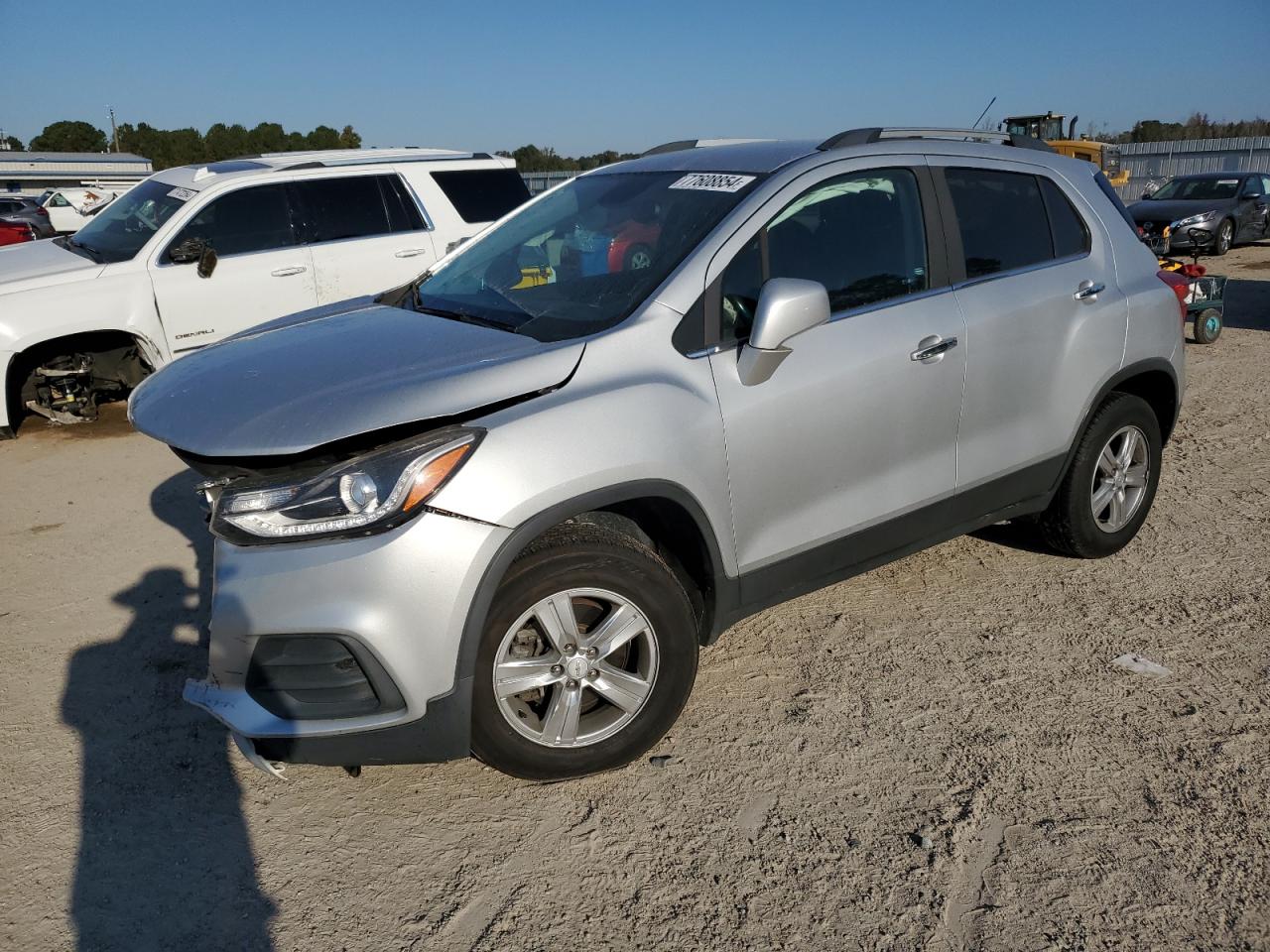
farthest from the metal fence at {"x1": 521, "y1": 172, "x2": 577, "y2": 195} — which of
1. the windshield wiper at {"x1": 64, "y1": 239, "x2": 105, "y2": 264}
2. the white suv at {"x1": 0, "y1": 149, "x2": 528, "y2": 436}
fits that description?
the windshield wiper at {"x1": 64, "y1": 239, "x2": 105, "y2": 264}

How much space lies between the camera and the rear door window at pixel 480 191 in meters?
8.62

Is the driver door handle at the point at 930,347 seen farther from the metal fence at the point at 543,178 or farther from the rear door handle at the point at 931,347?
the metal fence at the point at 543,178

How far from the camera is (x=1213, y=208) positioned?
62.4 ft

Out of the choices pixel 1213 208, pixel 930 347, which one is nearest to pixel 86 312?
pixel 930 347

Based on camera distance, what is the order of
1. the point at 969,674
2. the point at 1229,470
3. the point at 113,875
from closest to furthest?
the point at 113,875 < the point at 969,674 < the point at 1229,470

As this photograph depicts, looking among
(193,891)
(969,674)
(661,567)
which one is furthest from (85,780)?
(969,674)

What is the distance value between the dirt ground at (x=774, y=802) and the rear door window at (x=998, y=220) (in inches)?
56.4

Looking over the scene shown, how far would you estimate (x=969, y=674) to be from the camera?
3791 mm

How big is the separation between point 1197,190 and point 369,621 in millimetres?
21676

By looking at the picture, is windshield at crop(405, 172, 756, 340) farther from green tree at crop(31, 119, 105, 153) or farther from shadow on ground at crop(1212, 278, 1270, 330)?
green tree at crop(31, 119, 105, 153)

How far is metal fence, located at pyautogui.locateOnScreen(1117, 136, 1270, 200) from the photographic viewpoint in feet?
118

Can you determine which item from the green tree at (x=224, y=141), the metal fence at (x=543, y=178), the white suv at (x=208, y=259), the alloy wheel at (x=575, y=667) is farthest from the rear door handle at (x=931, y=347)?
the green tree at (x=224, y=141)

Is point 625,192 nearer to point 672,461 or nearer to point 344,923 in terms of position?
point 672,461

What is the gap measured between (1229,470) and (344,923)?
5565 millimetres
